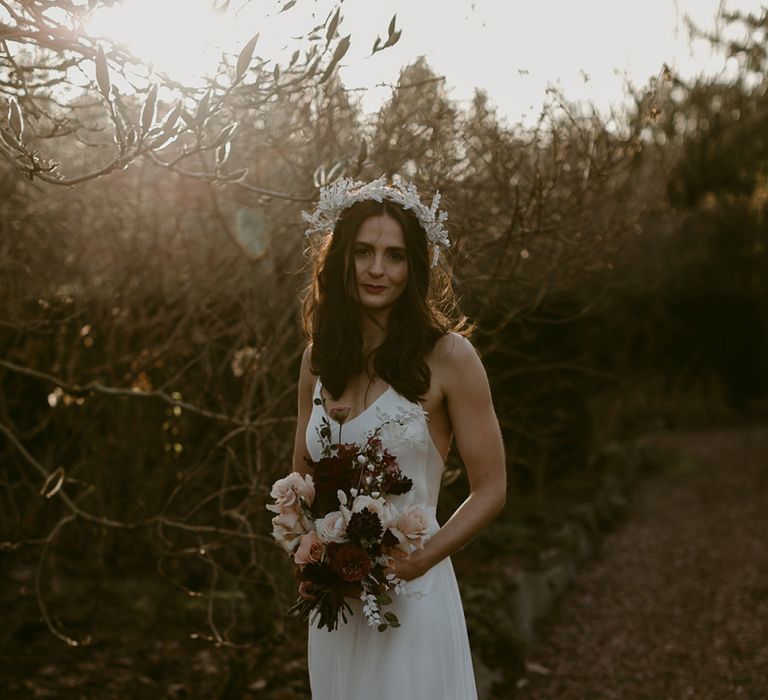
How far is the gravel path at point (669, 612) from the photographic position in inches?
238

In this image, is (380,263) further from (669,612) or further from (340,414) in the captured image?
(669,612)

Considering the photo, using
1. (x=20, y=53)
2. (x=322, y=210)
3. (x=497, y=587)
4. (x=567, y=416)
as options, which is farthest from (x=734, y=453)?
(x=322, y=210)

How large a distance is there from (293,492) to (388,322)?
0.65 metres

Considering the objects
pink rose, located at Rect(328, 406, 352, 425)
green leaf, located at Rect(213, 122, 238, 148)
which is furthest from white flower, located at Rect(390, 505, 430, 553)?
green leaf, located at Rect(213, 122, 238, 148)

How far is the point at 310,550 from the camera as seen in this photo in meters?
2.84

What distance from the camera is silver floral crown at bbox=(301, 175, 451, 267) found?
10.8ft

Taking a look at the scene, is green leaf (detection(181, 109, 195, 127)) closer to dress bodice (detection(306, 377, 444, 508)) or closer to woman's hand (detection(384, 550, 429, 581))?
dress bodice (detection(306, 377, 444, 508))

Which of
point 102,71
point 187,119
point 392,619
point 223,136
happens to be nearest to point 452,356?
point 392,619

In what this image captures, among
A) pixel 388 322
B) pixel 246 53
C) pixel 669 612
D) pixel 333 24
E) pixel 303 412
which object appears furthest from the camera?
pixel 669 612

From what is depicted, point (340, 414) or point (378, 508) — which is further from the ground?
point (340, 414)

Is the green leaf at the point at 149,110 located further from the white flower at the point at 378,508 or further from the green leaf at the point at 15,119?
the white flower at the point at 378,508

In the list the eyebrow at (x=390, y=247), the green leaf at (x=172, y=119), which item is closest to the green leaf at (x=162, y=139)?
the green leaf at (x=172, y=119)

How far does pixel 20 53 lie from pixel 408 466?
414 centimetres

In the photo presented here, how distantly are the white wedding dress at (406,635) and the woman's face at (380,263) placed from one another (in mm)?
309
